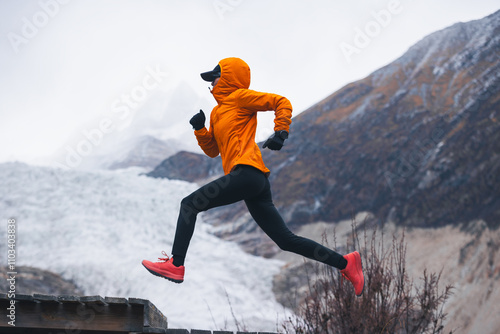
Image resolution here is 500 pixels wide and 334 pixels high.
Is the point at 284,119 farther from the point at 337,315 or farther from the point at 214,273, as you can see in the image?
the point at 214,273

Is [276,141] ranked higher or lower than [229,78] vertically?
lower

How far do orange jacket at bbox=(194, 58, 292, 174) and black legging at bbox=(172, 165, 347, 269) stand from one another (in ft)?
0.37

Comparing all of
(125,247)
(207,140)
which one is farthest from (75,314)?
(125,247)

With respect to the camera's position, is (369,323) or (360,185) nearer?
(369,323)

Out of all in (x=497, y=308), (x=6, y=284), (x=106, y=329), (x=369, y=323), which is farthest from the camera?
(x=6, y=284)

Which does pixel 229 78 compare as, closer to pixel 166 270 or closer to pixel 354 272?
pixel 166 270

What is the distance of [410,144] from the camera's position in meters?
27.5

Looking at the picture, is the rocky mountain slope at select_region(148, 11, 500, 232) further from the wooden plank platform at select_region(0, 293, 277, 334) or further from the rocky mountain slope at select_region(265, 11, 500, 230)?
the wooden plank platform at select_region(0, 293, 277, 334)

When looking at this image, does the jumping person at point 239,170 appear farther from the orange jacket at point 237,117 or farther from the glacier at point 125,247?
the glacier at point 125,247

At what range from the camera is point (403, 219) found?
2402 cm

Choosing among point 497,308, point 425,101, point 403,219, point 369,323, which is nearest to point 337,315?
point 369,323

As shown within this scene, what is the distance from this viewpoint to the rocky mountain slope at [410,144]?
23.2m

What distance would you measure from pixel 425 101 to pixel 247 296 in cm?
1521

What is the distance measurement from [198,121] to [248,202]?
74 centimetres
